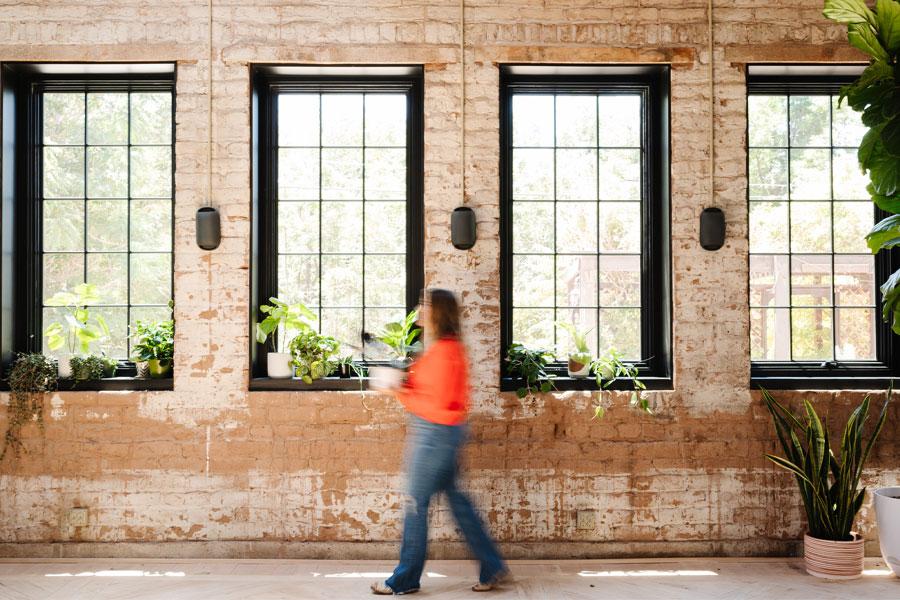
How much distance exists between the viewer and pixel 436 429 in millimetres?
3271

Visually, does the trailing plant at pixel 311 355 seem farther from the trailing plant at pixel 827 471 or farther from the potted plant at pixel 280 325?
the trailing plant at pixel 827 471

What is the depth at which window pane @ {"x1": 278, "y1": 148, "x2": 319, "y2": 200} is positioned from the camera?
441 cm

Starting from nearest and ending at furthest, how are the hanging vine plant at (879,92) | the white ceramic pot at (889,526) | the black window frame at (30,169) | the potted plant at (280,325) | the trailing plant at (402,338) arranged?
1. the hanging vine plant at (879,92)
2. the white ceramic pot at (889,526)
3. the trailing plant at (402,338)
4. the potted plant at (280,325)
5. the black window frame at (30,169)

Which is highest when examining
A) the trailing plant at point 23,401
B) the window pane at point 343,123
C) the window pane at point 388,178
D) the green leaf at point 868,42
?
the green leaf at point 868,42

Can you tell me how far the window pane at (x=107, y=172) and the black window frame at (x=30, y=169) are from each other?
327mm

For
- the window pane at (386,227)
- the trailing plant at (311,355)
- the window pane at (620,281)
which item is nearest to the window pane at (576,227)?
the window pane at (620,281)

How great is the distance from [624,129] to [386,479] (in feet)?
8.98

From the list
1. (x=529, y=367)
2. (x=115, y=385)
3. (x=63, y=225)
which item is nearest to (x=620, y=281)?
(x=529, y=367)

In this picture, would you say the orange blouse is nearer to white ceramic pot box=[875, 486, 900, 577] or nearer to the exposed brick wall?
the exposed brick wall

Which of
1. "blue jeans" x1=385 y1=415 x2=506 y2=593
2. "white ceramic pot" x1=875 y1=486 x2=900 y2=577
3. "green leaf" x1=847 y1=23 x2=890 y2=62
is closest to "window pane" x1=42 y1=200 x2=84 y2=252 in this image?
"blue jeans" x1=385 y1=415 x2=506 y2=593

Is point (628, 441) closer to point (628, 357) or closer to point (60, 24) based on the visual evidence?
point (628, 357)

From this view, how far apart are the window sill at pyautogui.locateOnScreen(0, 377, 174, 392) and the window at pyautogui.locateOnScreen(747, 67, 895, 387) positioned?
3.81 metres

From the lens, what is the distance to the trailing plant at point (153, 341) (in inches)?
164

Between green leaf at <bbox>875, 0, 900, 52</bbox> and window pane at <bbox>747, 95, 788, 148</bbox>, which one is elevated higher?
green leaf at <bbox>875, 0, 900, 52</bbox>
